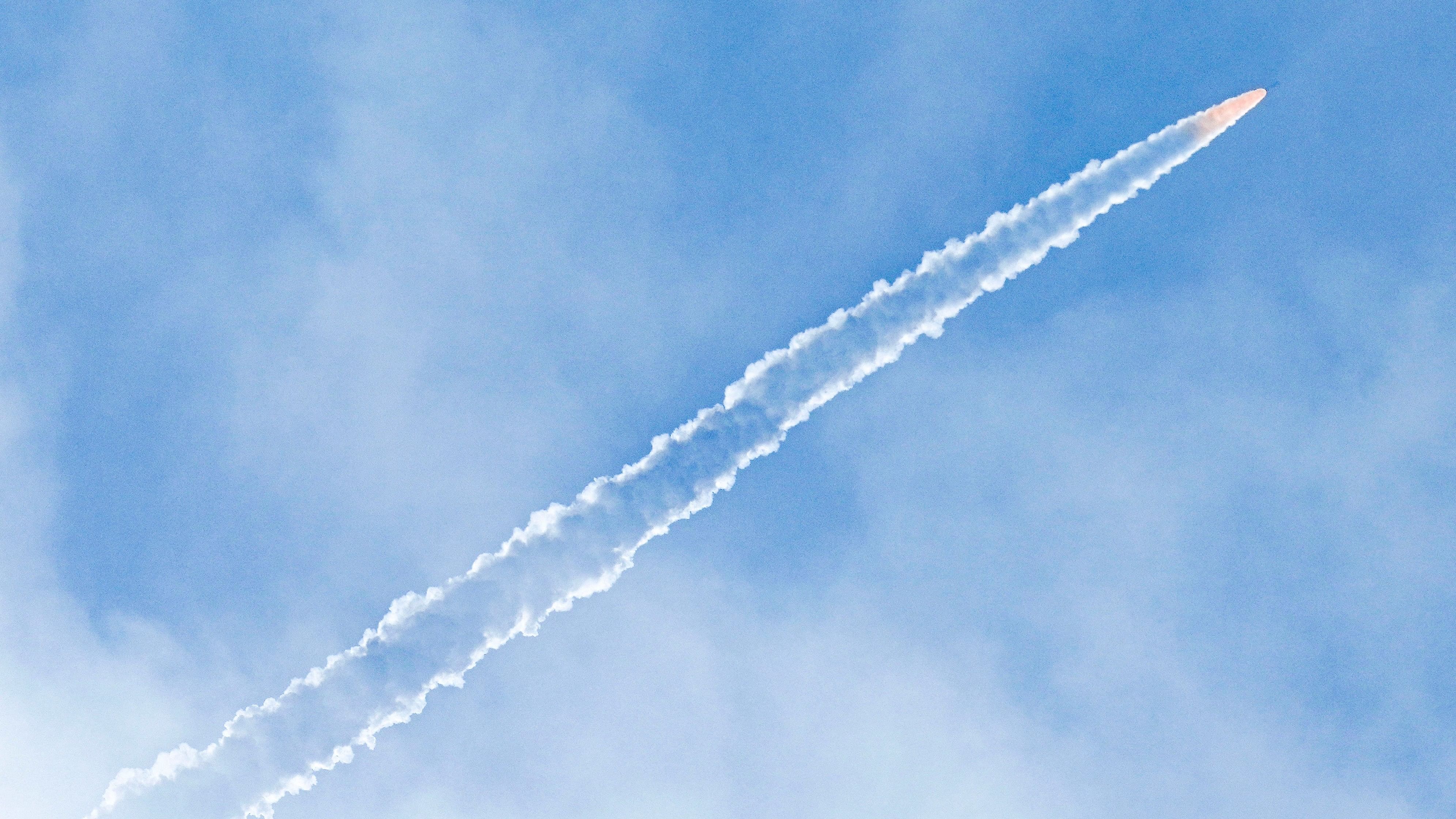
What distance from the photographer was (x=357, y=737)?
121812 millimetres

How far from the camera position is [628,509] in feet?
393

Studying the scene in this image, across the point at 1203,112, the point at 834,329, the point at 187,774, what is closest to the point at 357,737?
the point at 187,774

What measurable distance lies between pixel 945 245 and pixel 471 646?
48.6 metres

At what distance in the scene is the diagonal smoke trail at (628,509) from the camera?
119750 mm

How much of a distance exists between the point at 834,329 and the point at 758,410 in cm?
888

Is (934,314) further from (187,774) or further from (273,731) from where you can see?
(187,774)

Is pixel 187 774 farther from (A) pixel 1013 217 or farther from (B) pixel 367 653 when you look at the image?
(A) pixel 1013 217

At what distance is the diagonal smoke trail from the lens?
11975 cm

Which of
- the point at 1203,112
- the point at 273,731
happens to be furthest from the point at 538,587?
the point at 1203,112

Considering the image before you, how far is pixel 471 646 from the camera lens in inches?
4742

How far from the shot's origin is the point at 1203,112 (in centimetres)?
12238

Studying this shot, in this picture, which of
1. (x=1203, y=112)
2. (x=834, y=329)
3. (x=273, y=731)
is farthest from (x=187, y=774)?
(x=1203, y=112)

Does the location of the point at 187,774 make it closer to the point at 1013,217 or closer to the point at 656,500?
the point at 656,500

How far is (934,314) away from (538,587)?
37.3 m
